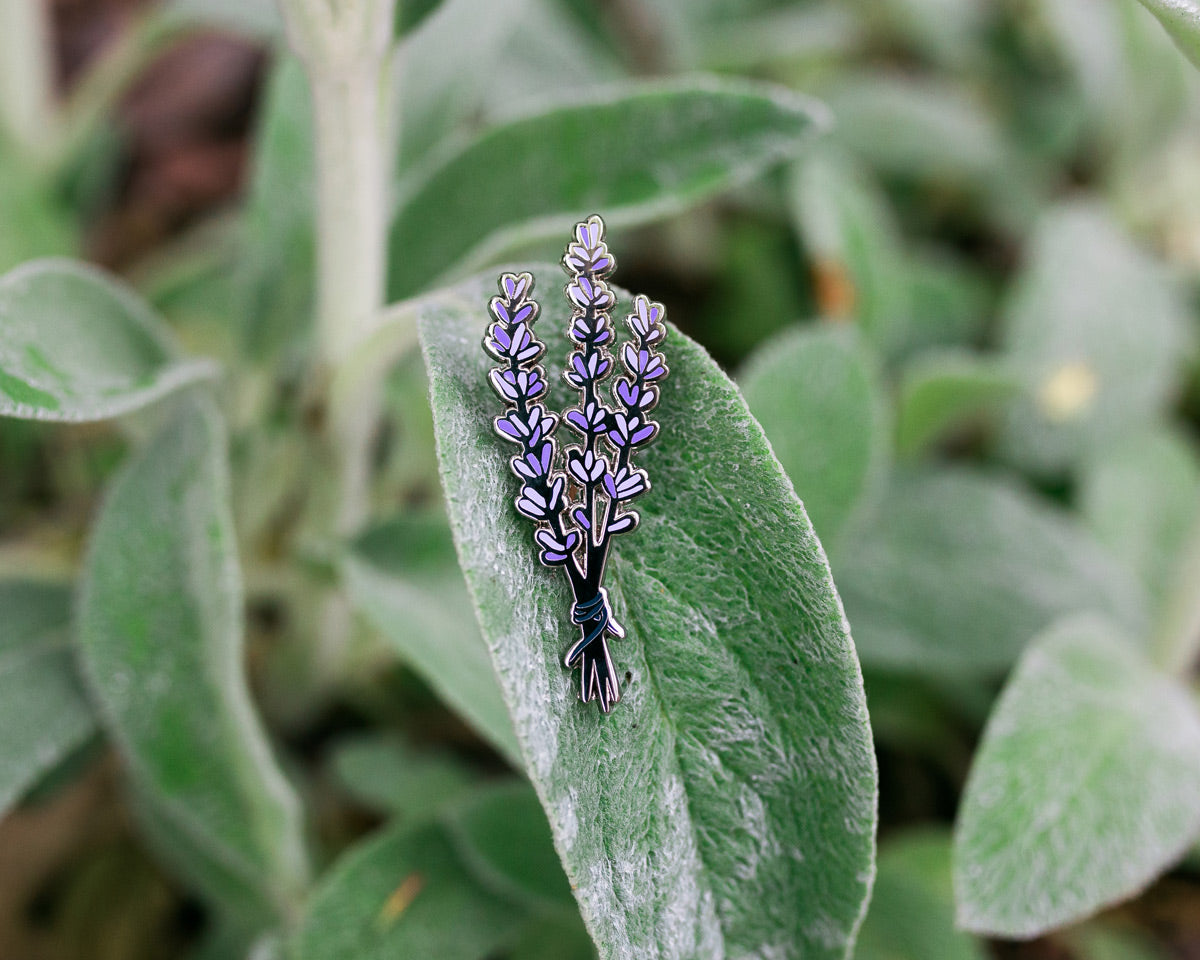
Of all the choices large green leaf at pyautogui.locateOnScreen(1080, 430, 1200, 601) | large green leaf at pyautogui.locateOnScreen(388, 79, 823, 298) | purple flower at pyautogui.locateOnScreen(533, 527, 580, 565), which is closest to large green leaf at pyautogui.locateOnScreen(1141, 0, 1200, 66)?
large green leaf at pyautogui.locateOnScreen(388, 79, 823, 298)

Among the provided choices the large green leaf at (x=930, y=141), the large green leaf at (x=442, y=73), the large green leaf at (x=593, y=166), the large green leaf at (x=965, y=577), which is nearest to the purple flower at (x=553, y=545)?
the large green leaf at (x=593, y=166)

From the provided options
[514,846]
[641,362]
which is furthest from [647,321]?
[514,846]

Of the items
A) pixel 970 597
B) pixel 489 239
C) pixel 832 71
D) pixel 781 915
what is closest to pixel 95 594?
pixel 489 239

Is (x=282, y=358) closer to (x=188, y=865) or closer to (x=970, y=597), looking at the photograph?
(x=188, y=865)

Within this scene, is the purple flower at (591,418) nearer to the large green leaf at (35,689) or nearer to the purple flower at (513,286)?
the purple flower at (513,286)

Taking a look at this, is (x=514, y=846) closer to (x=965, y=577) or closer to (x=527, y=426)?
(x=527, y=426)

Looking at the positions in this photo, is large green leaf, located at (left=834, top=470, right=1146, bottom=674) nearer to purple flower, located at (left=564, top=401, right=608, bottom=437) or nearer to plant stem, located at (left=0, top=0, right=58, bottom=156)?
purple flower, located at (left=564, top=401, right=608, bottom=437)
